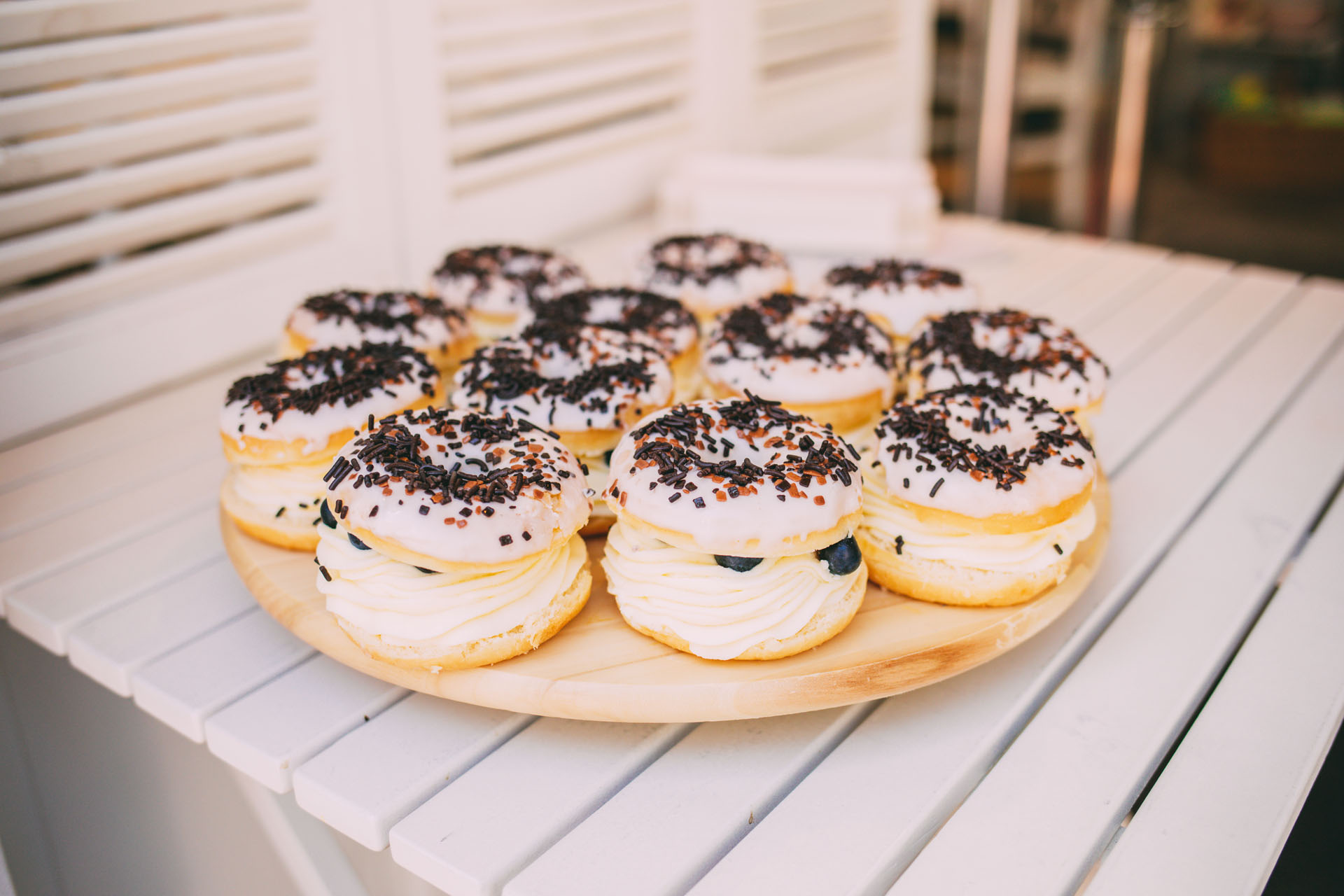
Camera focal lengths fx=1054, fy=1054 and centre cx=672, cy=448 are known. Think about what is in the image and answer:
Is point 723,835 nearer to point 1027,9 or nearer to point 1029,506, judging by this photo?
point 1029,506

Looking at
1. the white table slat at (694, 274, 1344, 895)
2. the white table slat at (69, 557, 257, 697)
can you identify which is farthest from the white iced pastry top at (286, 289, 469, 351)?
the white table slat at (694, 274, 1344, 895)

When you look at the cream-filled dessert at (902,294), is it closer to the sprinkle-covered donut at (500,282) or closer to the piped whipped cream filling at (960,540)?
the sprinkle-covered donut at (500,282)

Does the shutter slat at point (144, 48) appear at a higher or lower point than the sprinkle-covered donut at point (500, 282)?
higher

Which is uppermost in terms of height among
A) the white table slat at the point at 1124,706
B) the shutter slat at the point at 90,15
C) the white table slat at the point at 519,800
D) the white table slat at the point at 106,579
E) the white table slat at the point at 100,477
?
the shutter slat at the point at 90,15

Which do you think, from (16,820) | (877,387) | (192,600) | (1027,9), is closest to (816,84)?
(1027,9)

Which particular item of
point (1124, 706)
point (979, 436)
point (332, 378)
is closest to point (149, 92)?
point (332, 378)

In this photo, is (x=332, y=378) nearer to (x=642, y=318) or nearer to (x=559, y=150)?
(x=642, y=318)

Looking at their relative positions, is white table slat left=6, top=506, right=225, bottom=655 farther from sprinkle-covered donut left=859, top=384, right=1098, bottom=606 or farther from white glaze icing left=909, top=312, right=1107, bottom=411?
white glaze icing left=909, top=312, right=1107, bottom=411

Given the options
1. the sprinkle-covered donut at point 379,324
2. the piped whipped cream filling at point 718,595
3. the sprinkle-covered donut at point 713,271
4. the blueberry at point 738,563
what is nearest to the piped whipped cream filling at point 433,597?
the piped whipped cream filling at point 718,595
